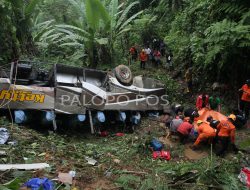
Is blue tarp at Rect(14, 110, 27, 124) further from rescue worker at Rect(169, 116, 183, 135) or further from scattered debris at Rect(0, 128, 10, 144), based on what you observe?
rescue worker at Rect(169, 116, 183, 135)

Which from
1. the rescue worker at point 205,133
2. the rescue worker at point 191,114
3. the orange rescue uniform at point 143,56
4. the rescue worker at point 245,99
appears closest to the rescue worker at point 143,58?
the orange rescue uniform at point 143,56

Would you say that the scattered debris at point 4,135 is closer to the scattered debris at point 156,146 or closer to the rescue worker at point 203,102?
the scattered debris at point 156,146

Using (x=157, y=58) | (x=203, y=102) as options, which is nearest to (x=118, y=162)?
(x=203, y=102)

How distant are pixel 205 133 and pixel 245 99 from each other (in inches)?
82.9

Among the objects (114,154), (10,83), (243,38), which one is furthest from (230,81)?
(10,83)

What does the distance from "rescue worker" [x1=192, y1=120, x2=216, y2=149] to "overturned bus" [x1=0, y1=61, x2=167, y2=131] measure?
226 cm

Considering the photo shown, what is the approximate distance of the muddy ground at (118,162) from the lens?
18.6ft

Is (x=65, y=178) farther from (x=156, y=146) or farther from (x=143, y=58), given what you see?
(x=143, y=58)

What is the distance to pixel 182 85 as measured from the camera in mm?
Result: 13305

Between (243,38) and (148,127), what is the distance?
3.59m

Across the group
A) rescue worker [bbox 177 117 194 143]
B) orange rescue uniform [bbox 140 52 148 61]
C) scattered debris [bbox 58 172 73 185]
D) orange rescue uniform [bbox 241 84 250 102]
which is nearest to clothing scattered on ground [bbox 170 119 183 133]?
rescue worker [bbox 177 117 194 143]

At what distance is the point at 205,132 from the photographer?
8.55 meters

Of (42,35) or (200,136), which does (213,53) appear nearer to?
(200,136)

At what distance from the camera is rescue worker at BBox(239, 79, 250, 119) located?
32.1ft
